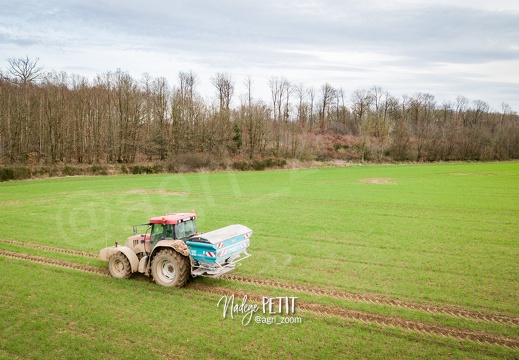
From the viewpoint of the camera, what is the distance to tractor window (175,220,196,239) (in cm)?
1306

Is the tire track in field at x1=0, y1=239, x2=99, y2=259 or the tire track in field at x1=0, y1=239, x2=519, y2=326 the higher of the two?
the tire track in field at x1=0, y1=239, x2=99, y2=259

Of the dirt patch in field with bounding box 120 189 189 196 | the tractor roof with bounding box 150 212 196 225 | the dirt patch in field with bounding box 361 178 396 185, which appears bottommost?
the dirt patch in field with bounding box 120 189 189 196

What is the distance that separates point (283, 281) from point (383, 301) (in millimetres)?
3548

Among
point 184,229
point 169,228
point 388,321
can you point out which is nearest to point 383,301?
point 388,321

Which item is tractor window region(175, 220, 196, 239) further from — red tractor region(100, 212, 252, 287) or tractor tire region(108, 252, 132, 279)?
tractor tire region(108, 252, 132, 279)

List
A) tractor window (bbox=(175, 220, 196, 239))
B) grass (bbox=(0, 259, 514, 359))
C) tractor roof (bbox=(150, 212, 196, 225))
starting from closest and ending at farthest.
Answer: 1. grass (bbox=(0, 259, 514, 359))
2. tractor roof (bbox=(150, 212, 196, 225))
3. tractor window (bbox=(175, 220, 196, 239))

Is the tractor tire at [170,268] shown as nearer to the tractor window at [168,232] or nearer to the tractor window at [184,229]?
the tractor window at [168,232]

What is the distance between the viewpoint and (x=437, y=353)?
349 inches

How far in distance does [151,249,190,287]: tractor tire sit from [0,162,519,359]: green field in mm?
337

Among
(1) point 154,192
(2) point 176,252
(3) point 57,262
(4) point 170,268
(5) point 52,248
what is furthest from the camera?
(1) point 154,192

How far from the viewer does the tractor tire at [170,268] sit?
12.3 metres

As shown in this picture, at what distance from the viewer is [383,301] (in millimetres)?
11750

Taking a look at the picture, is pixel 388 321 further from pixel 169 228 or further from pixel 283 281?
pixel 169 228

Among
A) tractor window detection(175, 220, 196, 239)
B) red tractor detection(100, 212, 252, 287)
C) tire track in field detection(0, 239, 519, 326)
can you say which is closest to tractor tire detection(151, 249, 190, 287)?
red tractor detection(100, 212, 252, 287)
